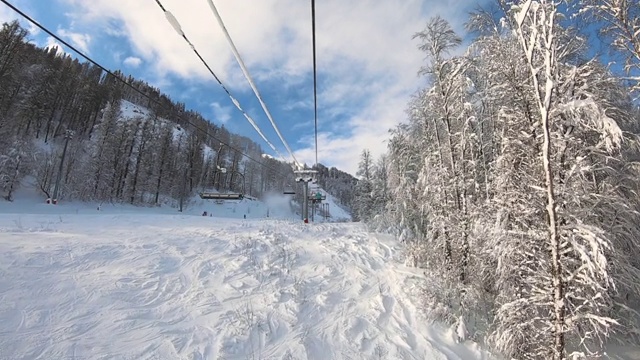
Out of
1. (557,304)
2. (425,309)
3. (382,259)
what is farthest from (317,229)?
(557,304)

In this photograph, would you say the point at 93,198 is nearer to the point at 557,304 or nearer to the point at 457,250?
the point at 457,250

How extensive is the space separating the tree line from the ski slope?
4.77ft

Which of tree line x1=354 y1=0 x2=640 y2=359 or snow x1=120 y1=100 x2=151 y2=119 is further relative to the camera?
snow x1=120 y1=100 x2=151 y2=119

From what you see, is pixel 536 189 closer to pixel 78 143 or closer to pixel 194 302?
pixel 194 302

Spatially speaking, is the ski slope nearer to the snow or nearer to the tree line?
the tree line

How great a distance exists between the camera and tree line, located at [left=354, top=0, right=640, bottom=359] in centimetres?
498

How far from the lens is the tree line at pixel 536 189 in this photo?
16.3 ft

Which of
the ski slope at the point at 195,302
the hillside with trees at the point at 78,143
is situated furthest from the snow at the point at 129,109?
the ski slope at the point at 195,302

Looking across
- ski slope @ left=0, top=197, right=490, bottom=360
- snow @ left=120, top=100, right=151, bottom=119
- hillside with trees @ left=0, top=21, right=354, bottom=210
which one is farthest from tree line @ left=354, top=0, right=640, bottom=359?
snow @ left=120, top=100, right=151, bottom=119

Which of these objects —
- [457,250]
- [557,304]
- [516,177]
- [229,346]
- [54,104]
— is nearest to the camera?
[557,304]

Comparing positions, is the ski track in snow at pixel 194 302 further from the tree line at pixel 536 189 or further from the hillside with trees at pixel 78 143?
the hillside with trees at pixel 78 143

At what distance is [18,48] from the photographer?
3000 cm

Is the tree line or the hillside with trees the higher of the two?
the hillside with trees

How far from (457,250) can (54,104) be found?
5993cm
